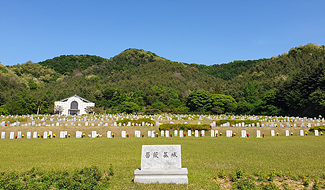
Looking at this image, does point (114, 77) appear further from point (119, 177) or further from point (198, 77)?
point (119, 177)

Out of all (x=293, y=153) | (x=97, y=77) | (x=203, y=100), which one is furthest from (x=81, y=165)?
(x=97, y=77)

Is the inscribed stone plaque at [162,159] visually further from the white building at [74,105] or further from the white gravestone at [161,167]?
the white building at [74,105]

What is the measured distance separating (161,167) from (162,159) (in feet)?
0.77

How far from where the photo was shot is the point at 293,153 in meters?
11.8

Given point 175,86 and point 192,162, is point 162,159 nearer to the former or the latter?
point 192,162

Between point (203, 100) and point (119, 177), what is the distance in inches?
2071

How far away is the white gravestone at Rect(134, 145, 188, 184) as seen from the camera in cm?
704

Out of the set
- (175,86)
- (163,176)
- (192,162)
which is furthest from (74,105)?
(163,176)

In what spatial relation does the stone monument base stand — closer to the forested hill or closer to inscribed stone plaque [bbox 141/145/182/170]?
inscribed stone plaque [bbox 141/145/182/170]

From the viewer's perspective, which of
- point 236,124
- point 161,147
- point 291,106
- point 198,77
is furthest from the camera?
→ point 198,77

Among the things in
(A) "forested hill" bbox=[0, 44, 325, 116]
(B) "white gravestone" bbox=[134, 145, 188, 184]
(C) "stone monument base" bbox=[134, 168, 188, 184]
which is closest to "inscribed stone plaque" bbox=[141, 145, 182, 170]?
(B) "white gravestone" bbox=[134, 145, 188, 184]

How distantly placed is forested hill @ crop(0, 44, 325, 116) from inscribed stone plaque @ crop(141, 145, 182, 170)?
37.5 metres

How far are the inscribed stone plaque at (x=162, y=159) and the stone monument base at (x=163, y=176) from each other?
18 centimetres

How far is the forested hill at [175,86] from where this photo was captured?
4703 centimetres
